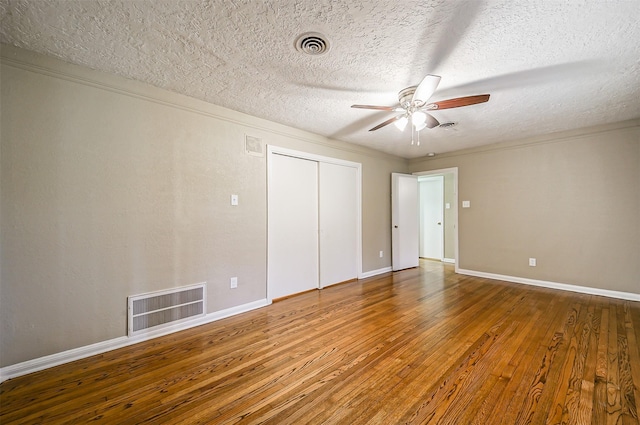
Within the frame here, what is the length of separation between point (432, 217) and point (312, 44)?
5872mm

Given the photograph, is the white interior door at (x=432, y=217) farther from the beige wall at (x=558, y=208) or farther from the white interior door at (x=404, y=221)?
the beige wall at (x=558, y=208)

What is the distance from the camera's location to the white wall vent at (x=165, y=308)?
2396 millimetres

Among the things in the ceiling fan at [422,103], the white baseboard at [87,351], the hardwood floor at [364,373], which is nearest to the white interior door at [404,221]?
the hardwood floor at [364,373]

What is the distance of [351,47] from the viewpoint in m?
1.93

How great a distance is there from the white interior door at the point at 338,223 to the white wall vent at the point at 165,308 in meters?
1.89

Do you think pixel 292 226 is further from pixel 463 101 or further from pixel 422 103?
pixel 463 101

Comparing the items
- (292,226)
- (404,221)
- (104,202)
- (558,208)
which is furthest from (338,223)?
(558,208)

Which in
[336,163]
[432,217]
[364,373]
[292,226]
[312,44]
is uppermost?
[312,44]

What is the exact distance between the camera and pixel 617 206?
3.56 meters

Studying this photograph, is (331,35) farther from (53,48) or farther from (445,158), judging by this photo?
(445,158)

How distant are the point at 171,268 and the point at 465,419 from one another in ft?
8.77

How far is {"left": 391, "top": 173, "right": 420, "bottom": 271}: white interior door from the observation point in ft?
17.3

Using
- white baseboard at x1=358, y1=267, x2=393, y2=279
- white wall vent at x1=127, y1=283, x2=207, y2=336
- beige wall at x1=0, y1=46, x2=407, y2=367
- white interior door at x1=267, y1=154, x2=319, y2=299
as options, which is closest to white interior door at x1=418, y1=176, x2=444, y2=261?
white baseboard at x1=358, y1=267, x2=393, y2=279

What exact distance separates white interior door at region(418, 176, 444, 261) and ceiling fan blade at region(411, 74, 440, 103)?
15.5ft
